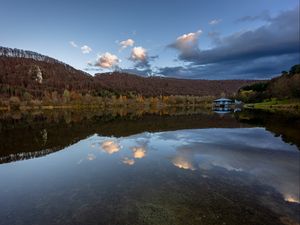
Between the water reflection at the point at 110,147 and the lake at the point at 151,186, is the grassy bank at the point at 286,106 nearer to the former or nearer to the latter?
the lake at the point at 151,186

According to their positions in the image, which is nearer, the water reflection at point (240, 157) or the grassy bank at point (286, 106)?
the water reflection at point (240, 157)

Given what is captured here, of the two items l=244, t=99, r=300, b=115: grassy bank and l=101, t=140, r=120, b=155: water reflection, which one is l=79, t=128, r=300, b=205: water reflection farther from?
l=244, t=99, r=300, b=115: grassy bank

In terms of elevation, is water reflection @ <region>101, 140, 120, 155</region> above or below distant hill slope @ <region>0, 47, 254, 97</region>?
below

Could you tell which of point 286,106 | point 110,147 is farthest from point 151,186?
point 286,106

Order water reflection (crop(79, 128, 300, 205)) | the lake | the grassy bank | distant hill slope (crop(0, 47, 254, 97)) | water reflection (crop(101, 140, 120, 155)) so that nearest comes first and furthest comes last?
the lake
water reflection (crop(79, 128, 300, 205))
water reflection (crop(101, 140, 120, 155))
the grassy bank
distant hill slope (crop(0, 47, 254, 97))

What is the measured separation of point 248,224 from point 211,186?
2.78m

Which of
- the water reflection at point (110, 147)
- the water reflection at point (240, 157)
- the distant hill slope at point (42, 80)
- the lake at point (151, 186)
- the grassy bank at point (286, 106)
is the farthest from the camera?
the distant hill slope at point (42, 80)

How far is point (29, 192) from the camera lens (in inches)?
350

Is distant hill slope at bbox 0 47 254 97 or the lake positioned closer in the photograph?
the lake

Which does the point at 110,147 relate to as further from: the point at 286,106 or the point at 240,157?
the point at 286,106

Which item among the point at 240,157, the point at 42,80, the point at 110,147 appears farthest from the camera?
the point at 42,80

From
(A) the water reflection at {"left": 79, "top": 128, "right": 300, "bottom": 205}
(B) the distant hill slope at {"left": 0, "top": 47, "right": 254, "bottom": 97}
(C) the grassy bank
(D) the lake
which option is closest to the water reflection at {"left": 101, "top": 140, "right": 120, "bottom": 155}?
(A) the water reflection at {"left": 79, "top": 128, "right": 300, "bottom": 205}

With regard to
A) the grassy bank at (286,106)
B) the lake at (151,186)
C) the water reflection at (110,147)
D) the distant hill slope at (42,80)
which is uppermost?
the distant hill slope at (42,80)

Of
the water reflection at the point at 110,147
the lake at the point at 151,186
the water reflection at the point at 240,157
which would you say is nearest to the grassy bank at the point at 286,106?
the water reflection at the point at 240,157
